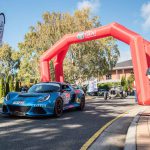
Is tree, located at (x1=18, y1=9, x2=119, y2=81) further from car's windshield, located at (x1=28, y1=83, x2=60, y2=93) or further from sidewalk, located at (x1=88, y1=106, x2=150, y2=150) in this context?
sidewalk, located at (x1=88, y1=106, x2=150, y2=150)

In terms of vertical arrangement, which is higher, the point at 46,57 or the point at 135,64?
the point at 46,57

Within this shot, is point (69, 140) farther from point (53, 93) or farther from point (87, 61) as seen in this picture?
point (87, 61)

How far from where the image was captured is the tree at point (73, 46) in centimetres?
3844

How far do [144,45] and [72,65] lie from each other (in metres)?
22.6

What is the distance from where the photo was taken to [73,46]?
37656 millimetres

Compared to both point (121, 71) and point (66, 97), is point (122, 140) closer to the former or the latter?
point (66, 97)

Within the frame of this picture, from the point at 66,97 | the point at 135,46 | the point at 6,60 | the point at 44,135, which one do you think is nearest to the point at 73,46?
the point at 135,46

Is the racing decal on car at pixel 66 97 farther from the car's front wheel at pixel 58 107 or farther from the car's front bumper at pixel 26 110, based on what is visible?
the car's front bumper at pixel 26 110

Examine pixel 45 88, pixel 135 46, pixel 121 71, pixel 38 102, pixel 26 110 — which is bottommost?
pixel 26 110

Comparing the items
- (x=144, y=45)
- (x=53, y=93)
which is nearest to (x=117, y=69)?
(x=144, y=45)

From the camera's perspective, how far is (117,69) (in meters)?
62.5

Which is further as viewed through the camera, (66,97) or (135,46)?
(135,46)

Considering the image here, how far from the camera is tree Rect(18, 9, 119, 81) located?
126ft

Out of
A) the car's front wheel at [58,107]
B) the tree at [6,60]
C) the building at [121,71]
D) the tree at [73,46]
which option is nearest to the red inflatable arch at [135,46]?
the car's front wheel at [58,107]
